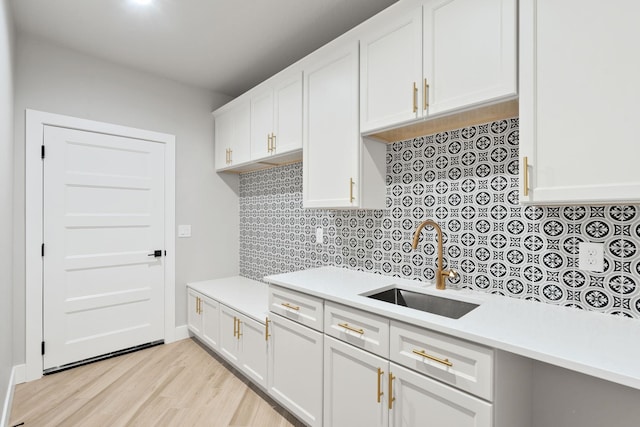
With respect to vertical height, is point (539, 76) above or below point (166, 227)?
above

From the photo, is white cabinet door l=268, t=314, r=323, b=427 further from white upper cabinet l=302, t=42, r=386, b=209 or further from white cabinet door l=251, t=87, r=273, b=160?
white cabinet door l=251, t=87, r=273, b=160

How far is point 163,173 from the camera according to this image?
10.2 ft

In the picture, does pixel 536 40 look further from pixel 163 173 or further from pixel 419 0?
pixel 163 173

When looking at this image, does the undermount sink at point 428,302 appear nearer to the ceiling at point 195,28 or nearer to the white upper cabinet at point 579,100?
the white upper cabinet at point 579,100

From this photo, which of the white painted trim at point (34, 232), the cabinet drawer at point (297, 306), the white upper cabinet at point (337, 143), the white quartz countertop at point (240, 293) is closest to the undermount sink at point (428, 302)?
the cabinet drawer at point (297, 306)

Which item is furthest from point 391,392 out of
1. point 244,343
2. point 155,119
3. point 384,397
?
point 155,119

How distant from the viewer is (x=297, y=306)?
1907mm

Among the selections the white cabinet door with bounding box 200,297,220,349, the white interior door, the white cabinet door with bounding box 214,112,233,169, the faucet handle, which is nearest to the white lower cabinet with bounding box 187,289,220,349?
the white cabinet door with bounding box 200,297,220,349

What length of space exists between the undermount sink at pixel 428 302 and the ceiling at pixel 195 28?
1.81 metres

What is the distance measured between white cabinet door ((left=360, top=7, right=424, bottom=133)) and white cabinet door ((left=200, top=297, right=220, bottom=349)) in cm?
198

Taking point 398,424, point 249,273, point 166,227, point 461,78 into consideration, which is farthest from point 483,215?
point 166,227

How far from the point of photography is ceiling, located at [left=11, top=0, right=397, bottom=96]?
6.85 ft

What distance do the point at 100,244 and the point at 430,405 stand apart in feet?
9.17

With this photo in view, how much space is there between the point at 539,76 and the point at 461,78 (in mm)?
318
